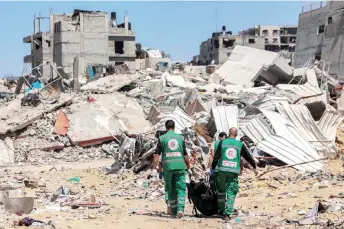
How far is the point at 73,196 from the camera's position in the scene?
10.1m

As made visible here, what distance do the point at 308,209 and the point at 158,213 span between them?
6.75ft

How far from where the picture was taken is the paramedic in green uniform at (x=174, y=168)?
759 centimetres

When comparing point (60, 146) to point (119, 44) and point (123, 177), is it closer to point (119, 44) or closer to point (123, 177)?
point (123, 177)

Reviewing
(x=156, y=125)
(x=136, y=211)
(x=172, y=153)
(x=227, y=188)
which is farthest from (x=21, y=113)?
(x=227, y=188)

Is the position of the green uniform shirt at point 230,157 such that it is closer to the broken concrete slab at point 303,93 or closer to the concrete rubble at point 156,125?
the concrete rubble at point 156,125

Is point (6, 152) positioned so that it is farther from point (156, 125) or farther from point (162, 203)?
point (162, 203)

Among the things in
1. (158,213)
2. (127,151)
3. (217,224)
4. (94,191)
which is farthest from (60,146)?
(217,224)

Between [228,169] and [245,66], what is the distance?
20260 mm

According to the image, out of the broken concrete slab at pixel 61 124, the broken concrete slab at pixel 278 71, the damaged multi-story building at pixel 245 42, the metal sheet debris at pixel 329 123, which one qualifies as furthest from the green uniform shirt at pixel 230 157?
the damaged multi-story building at pixel 245 42

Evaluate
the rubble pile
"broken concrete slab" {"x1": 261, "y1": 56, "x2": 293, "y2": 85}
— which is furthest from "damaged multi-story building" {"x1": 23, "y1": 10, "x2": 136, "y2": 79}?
"broken concrete slab" {"x1": 261, "y1": 56, "x2": 293, "y2": 85}

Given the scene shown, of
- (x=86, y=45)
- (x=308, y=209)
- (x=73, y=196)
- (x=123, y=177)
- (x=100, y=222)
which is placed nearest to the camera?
(x=100, y=222)

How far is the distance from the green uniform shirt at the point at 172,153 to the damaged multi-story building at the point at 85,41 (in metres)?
43.8

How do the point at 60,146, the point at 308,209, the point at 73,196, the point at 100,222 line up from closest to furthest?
the point at 100,222
the point at 308,209
the point at 73,196
the point at 60,146

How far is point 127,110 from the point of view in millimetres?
19266
